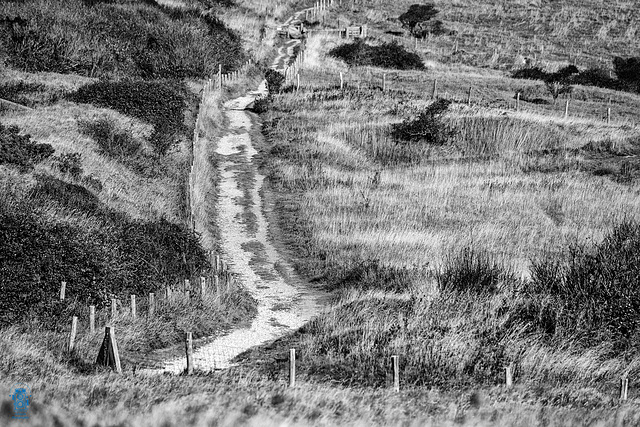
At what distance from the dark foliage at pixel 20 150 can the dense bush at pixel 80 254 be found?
1.48m

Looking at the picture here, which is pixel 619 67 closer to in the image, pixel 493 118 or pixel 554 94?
pixel 554 94

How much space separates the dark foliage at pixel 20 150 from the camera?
25.4 metres

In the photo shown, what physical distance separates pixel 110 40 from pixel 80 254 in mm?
31412

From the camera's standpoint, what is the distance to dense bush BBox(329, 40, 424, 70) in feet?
195

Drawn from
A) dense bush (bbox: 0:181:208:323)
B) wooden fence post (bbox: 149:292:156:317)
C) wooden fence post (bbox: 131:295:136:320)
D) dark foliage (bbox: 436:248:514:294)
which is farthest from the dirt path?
dark foliage (bbox: 436:248:514:294)

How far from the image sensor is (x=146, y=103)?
36.8m

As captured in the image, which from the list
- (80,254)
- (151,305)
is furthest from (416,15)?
(151,305)

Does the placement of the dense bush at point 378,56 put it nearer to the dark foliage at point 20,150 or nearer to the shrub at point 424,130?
the shrub at point 424,130

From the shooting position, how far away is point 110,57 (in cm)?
4706

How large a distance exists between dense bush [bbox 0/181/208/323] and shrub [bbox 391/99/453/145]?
753 inches

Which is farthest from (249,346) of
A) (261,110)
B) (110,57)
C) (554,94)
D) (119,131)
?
(554,94)

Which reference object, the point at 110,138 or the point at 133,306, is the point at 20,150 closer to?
the point at 110,138

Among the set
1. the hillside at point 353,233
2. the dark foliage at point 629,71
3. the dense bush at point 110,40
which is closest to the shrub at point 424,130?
the hillside at point 353,233

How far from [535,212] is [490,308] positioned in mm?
13240
